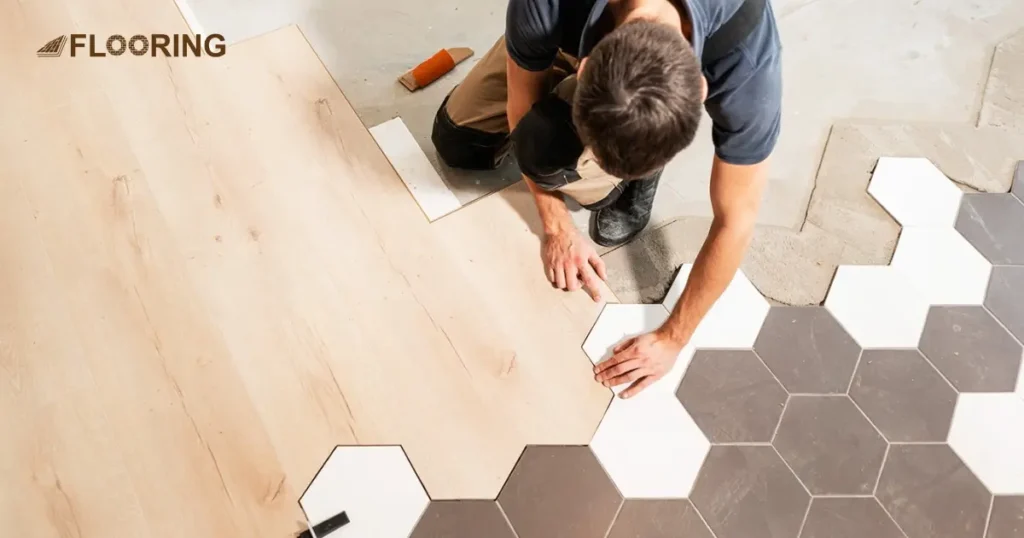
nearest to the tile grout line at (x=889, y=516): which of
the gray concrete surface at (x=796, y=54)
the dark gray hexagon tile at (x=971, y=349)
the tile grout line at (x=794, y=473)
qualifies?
the tile grout line at (x=794, y=473)

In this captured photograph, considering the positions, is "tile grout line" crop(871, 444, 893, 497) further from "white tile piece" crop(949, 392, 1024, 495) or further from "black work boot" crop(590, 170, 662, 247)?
"black work boot" crop(590, 170, 662, 247)

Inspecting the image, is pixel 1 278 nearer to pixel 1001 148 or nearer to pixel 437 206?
pixel 437 206

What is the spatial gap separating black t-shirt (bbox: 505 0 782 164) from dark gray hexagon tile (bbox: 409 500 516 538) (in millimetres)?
686

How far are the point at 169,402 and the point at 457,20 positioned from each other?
106 cm

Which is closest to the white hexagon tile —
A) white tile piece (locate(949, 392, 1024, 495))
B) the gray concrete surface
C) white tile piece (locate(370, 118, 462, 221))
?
the gray concrete surface

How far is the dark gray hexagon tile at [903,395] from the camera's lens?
4.02 feet

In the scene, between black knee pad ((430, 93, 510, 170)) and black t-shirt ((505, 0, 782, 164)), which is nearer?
black t-shirt ((505, 0, 782, 164))

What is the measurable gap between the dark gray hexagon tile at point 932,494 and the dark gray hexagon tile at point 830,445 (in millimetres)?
31

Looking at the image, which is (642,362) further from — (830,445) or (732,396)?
(830,445)

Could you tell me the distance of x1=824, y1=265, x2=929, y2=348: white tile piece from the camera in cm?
130

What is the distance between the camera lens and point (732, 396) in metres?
1.25

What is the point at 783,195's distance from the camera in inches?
57.0

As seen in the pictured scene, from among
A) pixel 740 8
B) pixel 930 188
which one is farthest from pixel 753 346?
pixel 740 8

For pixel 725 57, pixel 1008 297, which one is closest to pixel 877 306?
pixel 1008 297
